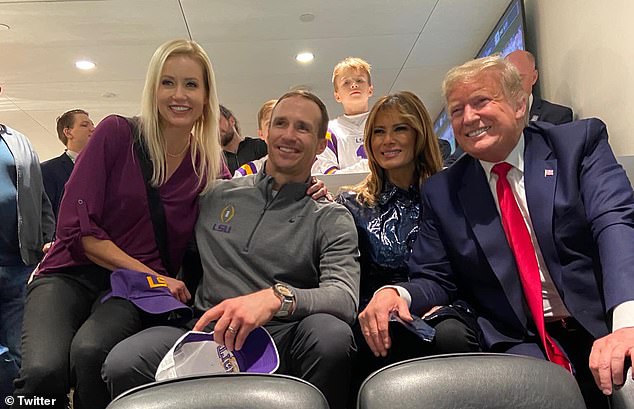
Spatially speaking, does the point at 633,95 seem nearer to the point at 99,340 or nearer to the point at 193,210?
the point at 193,210

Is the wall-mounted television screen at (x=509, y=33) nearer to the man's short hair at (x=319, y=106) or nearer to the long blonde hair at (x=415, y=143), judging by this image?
the long blonde hair at (x=415, y=143)

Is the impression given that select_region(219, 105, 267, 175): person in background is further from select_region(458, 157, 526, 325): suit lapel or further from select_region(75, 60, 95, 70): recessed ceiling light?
select_region(75, 60, 95, 70): recessed ceiling light

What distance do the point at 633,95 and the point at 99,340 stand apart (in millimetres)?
2310

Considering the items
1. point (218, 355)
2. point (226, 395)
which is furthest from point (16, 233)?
point (226, 395)

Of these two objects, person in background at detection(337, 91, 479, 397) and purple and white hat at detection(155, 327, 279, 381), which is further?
person in background at detection(337, 91, 479, 397)

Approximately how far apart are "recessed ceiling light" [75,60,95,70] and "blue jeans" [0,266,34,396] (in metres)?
3.51

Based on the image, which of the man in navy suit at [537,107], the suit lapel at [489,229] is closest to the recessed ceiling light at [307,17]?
the man in navy suit at [537,107]

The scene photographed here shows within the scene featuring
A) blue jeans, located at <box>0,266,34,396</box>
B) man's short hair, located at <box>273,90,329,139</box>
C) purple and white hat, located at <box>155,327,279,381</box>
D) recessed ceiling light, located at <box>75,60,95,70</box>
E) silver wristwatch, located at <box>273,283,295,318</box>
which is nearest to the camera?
purple and white hat, located at <box>155,327,279,381</box>

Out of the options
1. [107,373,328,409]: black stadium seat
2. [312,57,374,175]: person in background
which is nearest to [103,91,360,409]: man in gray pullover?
[107,373,328,409]: black stadium seat

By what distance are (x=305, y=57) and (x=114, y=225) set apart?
400 cm

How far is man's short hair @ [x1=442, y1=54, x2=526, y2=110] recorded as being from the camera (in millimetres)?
1711

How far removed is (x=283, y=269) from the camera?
174cm

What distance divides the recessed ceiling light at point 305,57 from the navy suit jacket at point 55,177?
2.49 metres

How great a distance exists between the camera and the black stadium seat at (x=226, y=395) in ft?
3.40
